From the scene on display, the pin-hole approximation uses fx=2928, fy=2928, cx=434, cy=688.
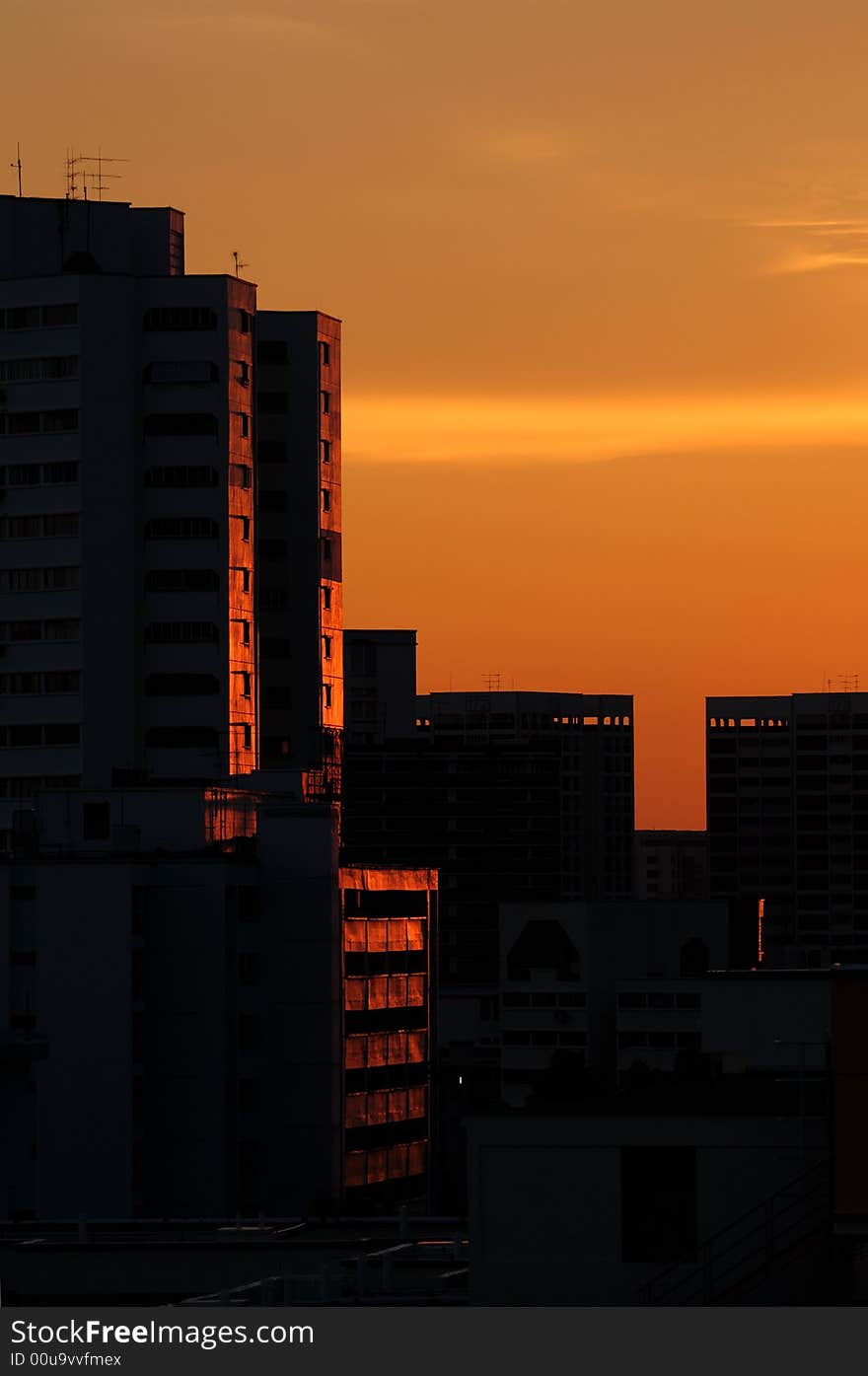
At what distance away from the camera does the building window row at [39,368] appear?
529 feet

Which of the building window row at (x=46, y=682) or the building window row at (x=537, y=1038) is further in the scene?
the building window row at (x=537, y=1038)

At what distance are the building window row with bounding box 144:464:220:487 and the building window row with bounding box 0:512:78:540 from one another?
15.4ft

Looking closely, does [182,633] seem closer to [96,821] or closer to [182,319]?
[182,319]

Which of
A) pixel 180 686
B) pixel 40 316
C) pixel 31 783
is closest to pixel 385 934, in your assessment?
pixel 180 686

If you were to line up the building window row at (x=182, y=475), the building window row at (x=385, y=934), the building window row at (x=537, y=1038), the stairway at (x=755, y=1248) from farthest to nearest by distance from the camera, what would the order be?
1. the building window row at (x=537, y=1038)
2. the building window row at (x=182, y=475)
3. the building window row at (x=385, y=934)
4. the stairway at (x=755, y=1248)

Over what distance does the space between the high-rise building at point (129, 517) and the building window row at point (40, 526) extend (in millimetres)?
Result: 109

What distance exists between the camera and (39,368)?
161875mm

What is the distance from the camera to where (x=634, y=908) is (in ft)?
606

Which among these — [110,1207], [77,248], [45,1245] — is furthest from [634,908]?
[45,1245]

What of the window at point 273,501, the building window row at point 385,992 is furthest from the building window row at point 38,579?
the building window row at point 385,992

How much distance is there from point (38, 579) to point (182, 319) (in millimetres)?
16373

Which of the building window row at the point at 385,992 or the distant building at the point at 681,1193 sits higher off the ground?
the distant building at the point at 681,1193

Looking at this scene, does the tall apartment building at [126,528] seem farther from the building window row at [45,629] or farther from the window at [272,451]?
the window at [272,451]

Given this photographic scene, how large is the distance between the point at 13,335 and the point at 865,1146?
418 feet
